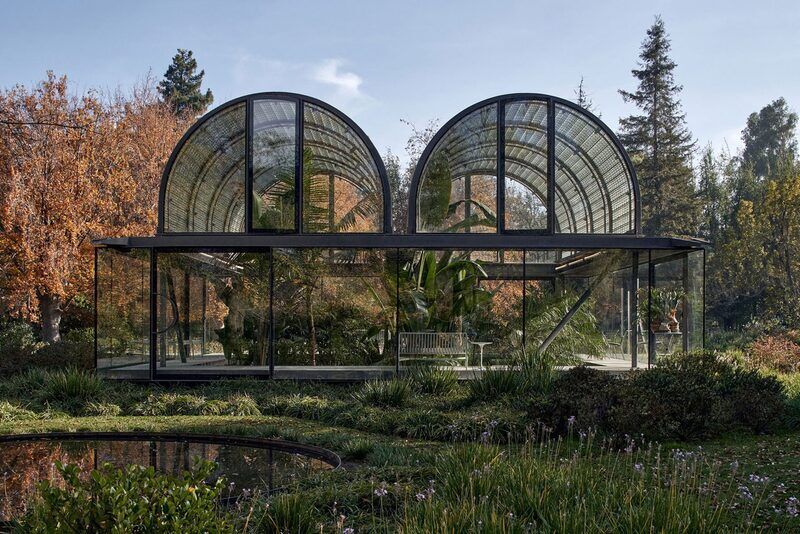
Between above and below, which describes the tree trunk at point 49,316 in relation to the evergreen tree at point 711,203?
below

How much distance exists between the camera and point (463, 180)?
549 inches

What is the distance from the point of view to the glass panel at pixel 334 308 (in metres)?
13.3

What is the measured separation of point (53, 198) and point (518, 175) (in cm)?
1131

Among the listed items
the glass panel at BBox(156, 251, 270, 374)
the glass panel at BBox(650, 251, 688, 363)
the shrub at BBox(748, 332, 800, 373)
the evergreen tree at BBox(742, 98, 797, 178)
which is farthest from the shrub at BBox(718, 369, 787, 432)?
the evergreen tree at BBox(742, 98, 797, 178)

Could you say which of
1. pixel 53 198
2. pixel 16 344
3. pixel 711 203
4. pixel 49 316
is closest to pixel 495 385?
pixel 53 198

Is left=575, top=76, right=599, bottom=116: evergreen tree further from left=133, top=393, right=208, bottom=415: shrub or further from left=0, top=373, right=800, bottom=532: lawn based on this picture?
left=133, top=393, right=208, bottom=415: shrub

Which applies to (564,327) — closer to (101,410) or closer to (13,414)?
(101,410)

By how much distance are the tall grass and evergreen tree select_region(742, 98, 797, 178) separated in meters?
46.5

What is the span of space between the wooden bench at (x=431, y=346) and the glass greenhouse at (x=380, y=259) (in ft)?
0.08

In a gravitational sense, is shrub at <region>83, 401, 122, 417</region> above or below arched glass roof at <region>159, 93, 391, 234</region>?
below

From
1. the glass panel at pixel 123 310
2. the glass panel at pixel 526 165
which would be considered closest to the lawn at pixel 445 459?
the glass panel at pixel 123 310

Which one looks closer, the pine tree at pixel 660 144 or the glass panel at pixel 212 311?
the glass panel at pixel 212 311

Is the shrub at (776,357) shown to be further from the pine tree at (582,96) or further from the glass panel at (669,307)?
the pine tree at (582,96)

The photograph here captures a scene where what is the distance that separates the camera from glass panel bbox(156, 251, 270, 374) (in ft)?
43.6
